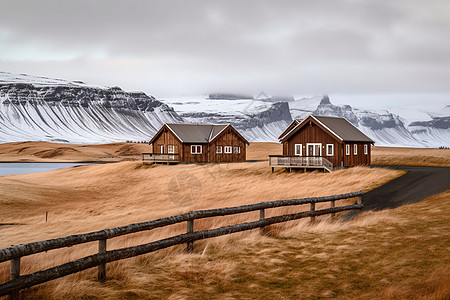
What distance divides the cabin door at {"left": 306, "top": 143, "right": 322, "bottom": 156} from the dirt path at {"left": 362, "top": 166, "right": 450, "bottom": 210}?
14942mm

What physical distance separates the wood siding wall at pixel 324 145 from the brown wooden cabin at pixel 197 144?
66.3 ft

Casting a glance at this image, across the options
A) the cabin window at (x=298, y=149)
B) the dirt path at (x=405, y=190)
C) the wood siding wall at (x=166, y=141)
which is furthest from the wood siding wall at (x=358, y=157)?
the wood siding wall at (x=166, y=141)

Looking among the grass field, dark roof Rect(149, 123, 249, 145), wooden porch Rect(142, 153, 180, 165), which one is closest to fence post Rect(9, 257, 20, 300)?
the grass field

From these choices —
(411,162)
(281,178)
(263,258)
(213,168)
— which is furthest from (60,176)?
(263,258)

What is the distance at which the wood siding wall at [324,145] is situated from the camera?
48.2 meters

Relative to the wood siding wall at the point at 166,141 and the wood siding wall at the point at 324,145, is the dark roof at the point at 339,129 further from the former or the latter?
the wood siding wall at the point at 166,141

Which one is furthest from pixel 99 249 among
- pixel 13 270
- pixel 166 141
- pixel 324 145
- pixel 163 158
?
pixel 166 141

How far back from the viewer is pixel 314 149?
5003 centimetres

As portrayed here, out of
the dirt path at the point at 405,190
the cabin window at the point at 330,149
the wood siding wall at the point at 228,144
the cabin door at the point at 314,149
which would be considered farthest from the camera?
the wood siding wall at the point at 228,144

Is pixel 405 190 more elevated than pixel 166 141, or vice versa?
pixel 166 141

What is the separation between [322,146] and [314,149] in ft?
3.46

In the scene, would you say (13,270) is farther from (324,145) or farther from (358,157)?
(358,157)

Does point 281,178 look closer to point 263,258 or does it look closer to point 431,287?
point 263,258

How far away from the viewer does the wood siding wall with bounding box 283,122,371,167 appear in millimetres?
48250
